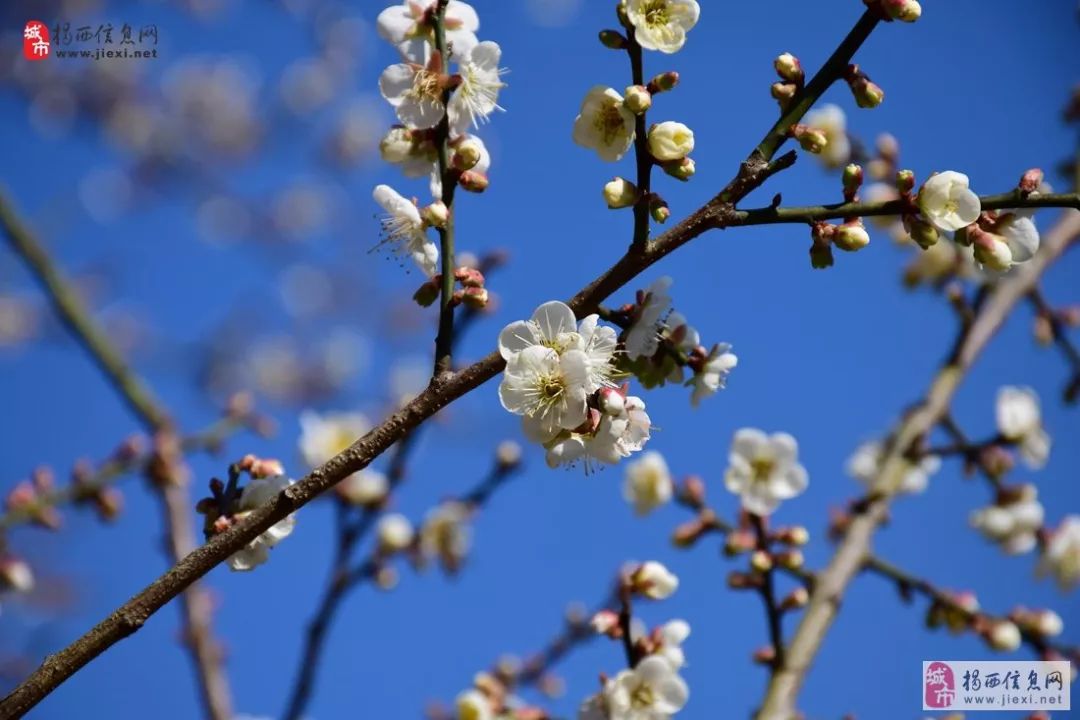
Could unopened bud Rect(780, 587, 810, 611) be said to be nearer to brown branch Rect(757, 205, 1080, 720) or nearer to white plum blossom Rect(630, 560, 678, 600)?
brown branch Rect(757, 205, 1080, 720)

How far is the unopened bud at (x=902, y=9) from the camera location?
1252mm

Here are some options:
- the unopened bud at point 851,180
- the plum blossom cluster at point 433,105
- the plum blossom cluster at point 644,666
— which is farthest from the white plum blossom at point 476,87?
the plum blossom cluster at point 644,666

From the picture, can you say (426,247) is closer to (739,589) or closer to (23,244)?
(739,589)

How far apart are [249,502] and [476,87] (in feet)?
2.34

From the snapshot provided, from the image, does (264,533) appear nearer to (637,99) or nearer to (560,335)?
(560,335)

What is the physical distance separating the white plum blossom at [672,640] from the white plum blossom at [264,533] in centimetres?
88

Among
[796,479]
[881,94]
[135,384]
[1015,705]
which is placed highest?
[135,384]

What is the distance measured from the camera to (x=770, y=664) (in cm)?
220

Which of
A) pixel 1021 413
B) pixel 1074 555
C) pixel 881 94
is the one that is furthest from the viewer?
pixel 1074 555

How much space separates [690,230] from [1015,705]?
5.39 ft

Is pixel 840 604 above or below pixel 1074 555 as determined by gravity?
below

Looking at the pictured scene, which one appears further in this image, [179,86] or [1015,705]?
[179,86]

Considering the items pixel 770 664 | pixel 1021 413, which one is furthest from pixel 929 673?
pixel 1021 413

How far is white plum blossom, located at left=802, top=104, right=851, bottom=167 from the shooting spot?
3129mm
